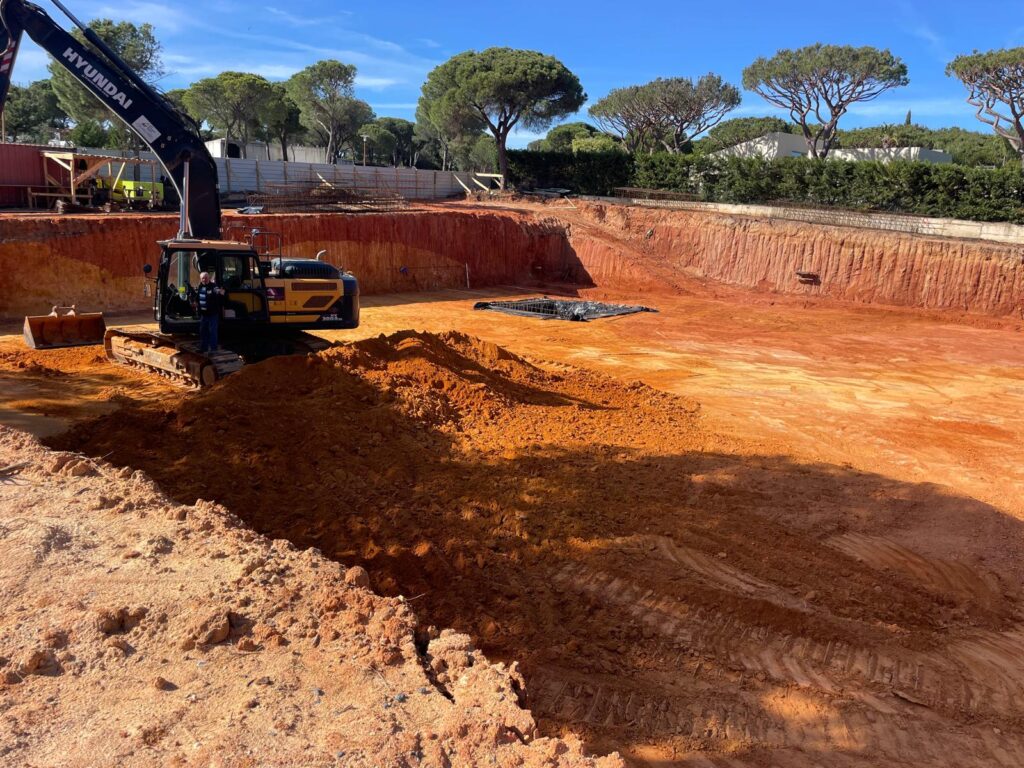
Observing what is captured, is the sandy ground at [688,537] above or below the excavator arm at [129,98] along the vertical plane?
below

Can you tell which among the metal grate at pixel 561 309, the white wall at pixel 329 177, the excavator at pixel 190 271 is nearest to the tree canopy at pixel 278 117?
the white wall at pixel 329 177

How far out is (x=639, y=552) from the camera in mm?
7973

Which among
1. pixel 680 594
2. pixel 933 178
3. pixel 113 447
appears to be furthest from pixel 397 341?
pixel 933 178

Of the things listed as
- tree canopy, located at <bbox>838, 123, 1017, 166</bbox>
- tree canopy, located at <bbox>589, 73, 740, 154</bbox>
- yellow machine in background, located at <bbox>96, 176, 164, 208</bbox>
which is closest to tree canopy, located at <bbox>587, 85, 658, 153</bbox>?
tree canopy, located at <bbox>589, 73, 740, 154</bbox>

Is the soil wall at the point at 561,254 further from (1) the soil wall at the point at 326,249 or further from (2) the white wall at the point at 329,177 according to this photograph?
(2) the white wall at the point at 329,177

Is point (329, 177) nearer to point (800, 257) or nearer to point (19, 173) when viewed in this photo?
point (19, 173)

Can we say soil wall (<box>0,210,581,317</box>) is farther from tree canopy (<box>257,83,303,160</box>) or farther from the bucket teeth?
tree canopy (<box>257,83,303,160</box>)

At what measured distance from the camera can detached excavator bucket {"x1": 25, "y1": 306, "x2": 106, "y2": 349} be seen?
14898 millimetres

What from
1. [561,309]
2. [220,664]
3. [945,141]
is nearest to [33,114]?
[561,309]

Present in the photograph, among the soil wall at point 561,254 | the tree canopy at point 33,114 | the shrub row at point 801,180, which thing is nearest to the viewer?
the soil wall at point 561,254

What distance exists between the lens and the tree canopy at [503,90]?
46656 millimetres

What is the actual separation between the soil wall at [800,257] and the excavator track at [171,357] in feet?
75.3

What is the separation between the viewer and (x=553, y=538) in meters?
8.12

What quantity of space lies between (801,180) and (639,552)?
3302cm
